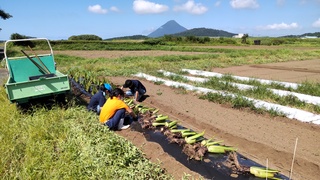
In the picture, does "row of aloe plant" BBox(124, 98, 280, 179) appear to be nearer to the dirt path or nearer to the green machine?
the dirt path

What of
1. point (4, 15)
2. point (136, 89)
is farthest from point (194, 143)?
point (4, 15)

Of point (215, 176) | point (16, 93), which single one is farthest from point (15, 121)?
point (215, 176)

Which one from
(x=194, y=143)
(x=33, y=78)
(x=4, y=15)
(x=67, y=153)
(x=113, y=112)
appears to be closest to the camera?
(x=67, y=153)

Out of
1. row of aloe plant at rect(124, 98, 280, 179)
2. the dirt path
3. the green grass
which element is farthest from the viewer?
the dirt path

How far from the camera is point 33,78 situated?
7.46m

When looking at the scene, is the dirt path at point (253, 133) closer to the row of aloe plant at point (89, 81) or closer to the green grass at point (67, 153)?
the green grass at point (67, 153)

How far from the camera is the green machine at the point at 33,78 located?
582 centimetres

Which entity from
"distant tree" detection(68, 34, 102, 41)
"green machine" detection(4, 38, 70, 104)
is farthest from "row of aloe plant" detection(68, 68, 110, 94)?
"distant tree" detection(68, 34, 102, 41)

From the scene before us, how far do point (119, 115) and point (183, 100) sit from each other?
113 inches

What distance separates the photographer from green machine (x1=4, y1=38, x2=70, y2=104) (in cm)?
582

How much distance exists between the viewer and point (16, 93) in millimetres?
5773

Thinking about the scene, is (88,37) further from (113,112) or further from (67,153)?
(67,153)

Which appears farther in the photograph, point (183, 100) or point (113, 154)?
point (183, 100)

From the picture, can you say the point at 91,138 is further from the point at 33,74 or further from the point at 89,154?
the point at 33,74
